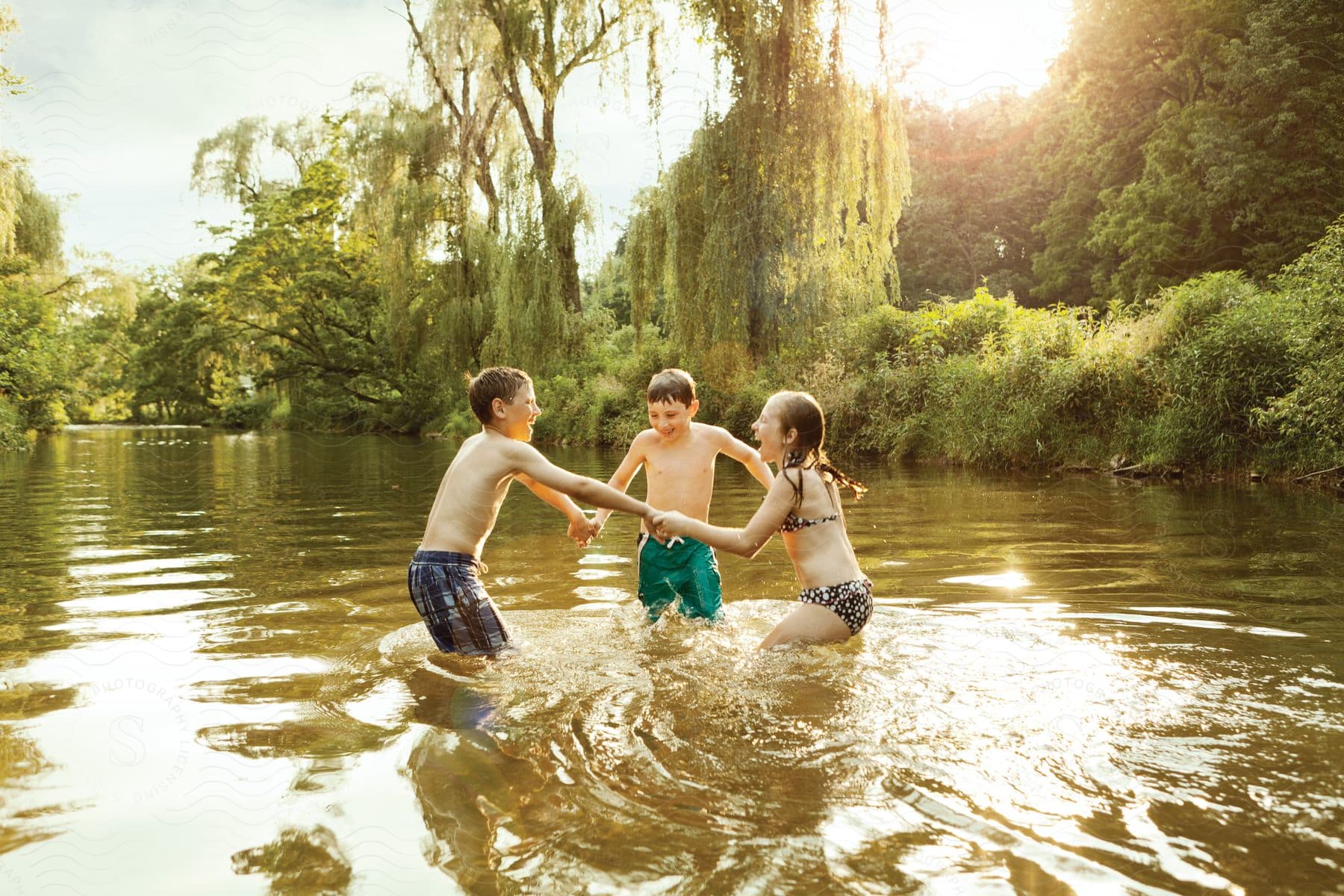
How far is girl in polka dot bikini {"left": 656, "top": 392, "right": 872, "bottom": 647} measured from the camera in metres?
3.92

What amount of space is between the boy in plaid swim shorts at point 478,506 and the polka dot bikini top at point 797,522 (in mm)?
592

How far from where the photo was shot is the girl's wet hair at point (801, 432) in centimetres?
395

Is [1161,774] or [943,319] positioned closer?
[1161,774]

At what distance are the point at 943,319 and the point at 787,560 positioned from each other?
1203 cm

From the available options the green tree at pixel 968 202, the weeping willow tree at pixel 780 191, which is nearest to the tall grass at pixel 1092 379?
the weeping willow tree at pixel 780 191

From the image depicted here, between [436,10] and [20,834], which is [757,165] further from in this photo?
[20,834]

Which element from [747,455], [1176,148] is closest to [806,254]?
[747,455]

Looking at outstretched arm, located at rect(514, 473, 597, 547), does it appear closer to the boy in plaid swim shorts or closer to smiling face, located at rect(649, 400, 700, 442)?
the boy in plaid swim shorts

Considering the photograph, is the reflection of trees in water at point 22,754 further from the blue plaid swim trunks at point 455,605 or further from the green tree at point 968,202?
the green tree at point 968,202

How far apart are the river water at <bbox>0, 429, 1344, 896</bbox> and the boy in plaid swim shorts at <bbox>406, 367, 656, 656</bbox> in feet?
0.60

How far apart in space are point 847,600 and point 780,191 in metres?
13.0

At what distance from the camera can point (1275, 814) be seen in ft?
7.50

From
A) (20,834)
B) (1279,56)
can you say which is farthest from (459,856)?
(1279,56)

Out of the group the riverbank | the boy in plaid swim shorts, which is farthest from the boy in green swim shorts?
the riverbank
